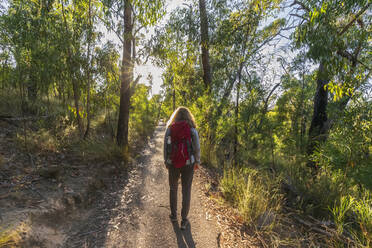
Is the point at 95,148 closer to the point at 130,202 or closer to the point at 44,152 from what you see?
the point at 44,152

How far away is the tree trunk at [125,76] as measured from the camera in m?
5.15

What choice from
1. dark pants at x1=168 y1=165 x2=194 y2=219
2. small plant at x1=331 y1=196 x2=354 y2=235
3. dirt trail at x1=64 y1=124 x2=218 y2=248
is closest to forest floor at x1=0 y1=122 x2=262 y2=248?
dirt trail at x1=64 y1=124 x2=218 y2=248

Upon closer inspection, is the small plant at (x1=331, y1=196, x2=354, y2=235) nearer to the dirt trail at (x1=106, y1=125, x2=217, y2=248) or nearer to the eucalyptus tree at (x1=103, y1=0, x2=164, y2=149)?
the dirt trail at (x1=106, y1=125, x2=217, y2=248)

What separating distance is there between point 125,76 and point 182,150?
155 inches

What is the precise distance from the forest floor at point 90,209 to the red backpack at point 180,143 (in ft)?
3.95

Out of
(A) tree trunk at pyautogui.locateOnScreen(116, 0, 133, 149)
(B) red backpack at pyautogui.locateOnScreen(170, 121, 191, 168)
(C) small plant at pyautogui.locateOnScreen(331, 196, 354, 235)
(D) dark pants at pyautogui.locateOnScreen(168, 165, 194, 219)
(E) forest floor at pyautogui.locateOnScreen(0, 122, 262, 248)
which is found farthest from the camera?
(A) tree trunk at pyautogui.locateOnScreen(116, 0, 133, 149)

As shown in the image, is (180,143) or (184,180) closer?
(180,143)

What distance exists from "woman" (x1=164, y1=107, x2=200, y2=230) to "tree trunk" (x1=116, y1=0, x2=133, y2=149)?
316 cm

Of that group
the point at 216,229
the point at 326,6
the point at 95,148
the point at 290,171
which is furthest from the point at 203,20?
the point at 216,229

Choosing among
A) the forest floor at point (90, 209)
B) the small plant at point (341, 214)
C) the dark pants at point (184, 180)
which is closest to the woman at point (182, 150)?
the dark pants at point (184, 180)

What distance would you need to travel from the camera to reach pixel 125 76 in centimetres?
545

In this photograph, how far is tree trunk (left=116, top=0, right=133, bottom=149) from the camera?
203 inches

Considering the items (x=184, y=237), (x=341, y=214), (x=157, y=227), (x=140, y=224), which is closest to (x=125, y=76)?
(x=140, y=224)

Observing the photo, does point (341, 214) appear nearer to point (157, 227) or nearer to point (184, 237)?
point (184, 237)
